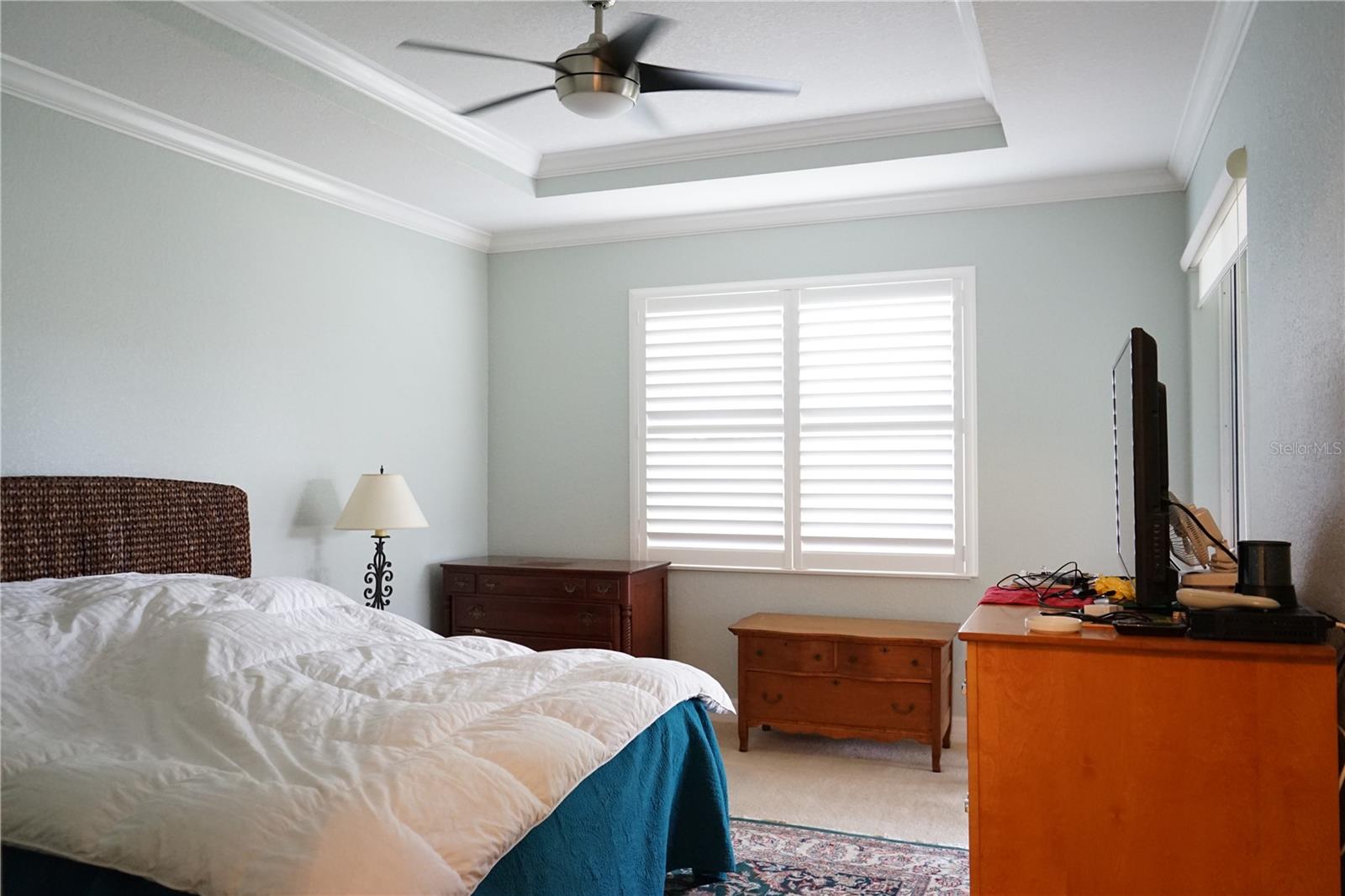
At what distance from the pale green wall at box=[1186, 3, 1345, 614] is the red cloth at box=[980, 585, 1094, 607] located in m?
0.48

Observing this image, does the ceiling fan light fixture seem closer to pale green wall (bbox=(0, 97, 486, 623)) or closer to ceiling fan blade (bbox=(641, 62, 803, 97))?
ceiling fan blade (bbox=(641, 62, 803, 97))

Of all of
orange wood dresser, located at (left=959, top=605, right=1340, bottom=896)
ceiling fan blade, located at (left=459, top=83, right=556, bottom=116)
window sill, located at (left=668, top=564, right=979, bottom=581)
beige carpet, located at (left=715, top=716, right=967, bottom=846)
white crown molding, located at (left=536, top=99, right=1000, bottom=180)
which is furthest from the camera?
window sill, located at (left=668, top=564, right=979, bottom=581)

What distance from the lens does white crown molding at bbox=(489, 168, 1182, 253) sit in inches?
165

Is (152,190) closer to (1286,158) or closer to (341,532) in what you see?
(341,532)

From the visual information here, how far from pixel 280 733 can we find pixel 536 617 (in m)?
2.55

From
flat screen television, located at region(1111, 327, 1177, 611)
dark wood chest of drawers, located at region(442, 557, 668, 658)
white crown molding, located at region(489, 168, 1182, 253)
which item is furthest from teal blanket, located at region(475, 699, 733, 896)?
white crown molding, located at region(489, 168, 1182, 253)

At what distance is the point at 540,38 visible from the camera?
3.19 m

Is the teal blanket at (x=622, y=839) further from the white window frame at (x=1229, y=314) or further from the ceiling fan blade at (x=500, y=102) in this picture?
the ceiling fan blade at (x=500, y=102)

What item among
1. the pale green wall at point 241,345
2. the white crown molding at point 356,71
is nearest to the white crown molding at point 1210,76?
the white crown molding at point 356,71

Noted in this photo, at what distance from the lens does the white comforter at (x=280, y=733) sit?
5.30 ft

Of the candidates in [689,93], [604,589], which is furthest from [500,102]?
[604,589]

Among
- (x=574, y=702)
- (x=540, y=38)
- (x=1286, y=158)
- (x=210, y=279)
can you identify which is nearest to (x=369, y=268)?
(x=210, y=279)

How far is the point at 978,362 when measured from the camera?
14.5 feet

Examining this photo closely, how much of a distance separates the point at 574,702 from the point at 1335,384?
67.2 inches
